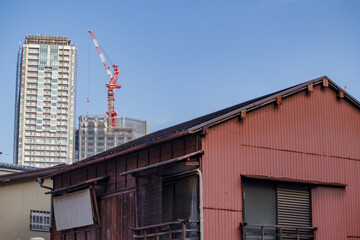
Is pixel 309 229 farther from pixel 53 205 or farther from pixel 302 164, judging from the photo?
pixel 53 205

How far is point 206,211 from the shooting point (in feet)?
69.7

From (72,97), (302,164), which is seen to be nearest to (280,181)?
(302,164)

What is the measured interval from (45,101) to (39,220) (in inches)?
5582

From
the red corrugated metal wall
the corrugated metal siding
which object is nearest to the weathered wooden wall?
the red corrugated metal wall

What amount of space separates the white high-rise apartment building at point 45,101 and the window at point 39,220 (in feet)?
453

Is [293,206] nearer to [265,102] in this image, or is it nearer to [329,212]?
[329,212]

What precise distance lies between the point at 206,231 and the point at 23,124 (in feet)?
522

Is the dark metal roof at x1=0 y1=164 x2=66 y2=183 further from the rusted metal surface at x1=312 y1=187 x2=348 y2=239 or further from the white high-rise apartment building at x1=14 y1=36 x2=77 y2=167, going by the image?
the white high-rise apartment building at x1=14 y1=36 x2=77 y2=167

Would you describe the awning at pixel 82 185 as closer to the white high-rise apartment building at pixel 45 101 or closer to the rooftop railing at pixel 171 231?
the rooftop railing at pixel 171 231

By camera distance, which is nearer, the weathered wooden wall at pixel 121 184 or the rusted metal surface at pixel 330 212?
the rusted metal surface at pixel 330 212

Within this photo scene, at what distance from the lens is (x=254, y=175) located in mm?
22484

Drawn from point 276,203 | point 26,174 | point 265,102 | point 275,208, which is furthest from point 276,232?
point 26,174

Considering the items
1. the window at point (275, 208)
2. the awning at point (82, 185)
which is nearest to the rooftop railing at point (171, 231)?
the window at point (275, 208)

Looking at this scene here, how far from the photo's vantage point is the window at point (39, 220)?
35.8 meters
